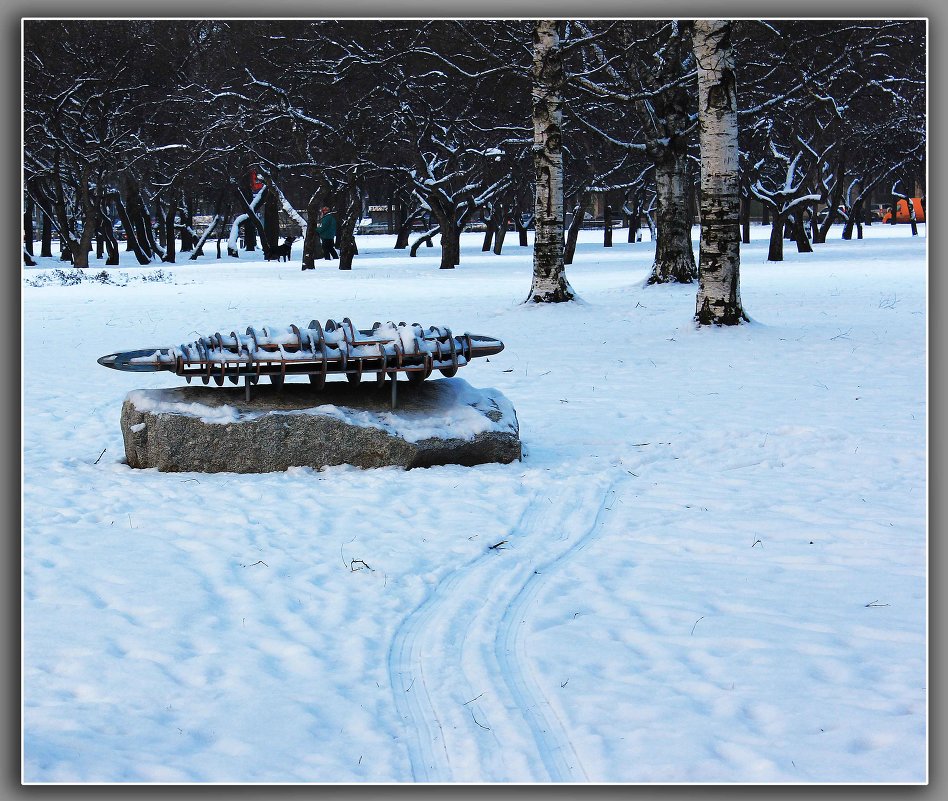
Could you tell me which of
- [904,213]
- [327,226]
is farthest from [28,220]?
[904,213]

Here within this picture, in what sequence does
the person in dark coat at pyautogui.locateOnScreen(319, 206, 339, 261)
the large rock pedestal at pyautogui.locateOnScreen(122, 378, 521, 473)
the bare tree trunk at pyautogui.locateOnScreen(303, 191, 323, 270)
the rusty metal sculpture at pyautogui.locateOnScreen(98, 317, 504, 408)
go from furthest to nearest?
1. the person in dark coat at pyautogui.locateOnScreen(319, 206, 339, 261)
2. the bare tree trunk at pyautogui.locateOnScreen(303, 191, 323, 270)
3. the large rock pedestal at pyautogui.locateOnScreen(122, 378, 521, 473)
4. the rusty metal sculpture at pyautogui.locateOnScreen(98, 317, 504, 408)

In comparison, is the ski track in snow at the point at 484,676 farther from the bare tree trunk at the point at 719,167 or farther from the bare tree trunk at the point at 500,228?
the bare tree trunk at the point at 500,228

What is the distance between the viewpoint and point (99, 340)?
47.2 ft

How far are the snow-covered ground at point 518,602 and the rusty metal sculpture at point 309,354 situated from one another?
631 millimetres

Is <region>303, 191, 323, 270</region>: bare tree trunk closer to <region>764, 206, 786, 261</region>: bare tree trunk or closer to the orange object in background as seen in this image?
<region>764, 206, 786, 261</region>: bare tree trunk

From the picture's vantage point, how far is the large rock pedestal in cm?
712

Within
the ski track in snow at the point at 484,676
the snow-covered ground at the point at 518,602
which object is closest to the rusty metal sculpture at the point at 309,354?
the snow-covered ground at the point at 518,602

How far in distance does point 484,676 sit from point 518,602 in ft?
2.77

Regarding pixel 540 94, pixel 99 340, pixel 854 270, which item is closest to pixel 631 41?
pixel 540 94

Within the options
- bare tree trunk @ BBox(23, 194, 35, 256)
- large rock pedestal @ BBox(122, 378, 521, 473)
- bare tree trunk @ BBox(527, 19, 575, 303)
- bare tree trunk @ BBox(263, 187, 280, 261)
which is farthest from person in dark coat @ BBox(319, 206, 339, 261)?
large rock pedestal @ BBox(122, 378, 521, 473)

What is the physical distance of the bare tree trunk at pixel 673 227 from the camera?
22.0 metres

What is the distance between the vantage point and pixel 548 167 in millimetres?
17531

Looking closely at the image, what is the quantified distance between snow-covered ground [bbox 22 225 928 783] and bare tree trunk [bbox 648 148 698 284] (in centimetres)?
1193

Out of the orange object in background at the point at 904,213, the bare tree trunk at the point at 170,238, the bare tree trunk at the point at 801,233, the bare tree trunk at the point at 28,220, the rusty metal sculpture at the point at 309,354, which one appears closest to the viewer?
the rusty metal sculpture at the point at 309,354
